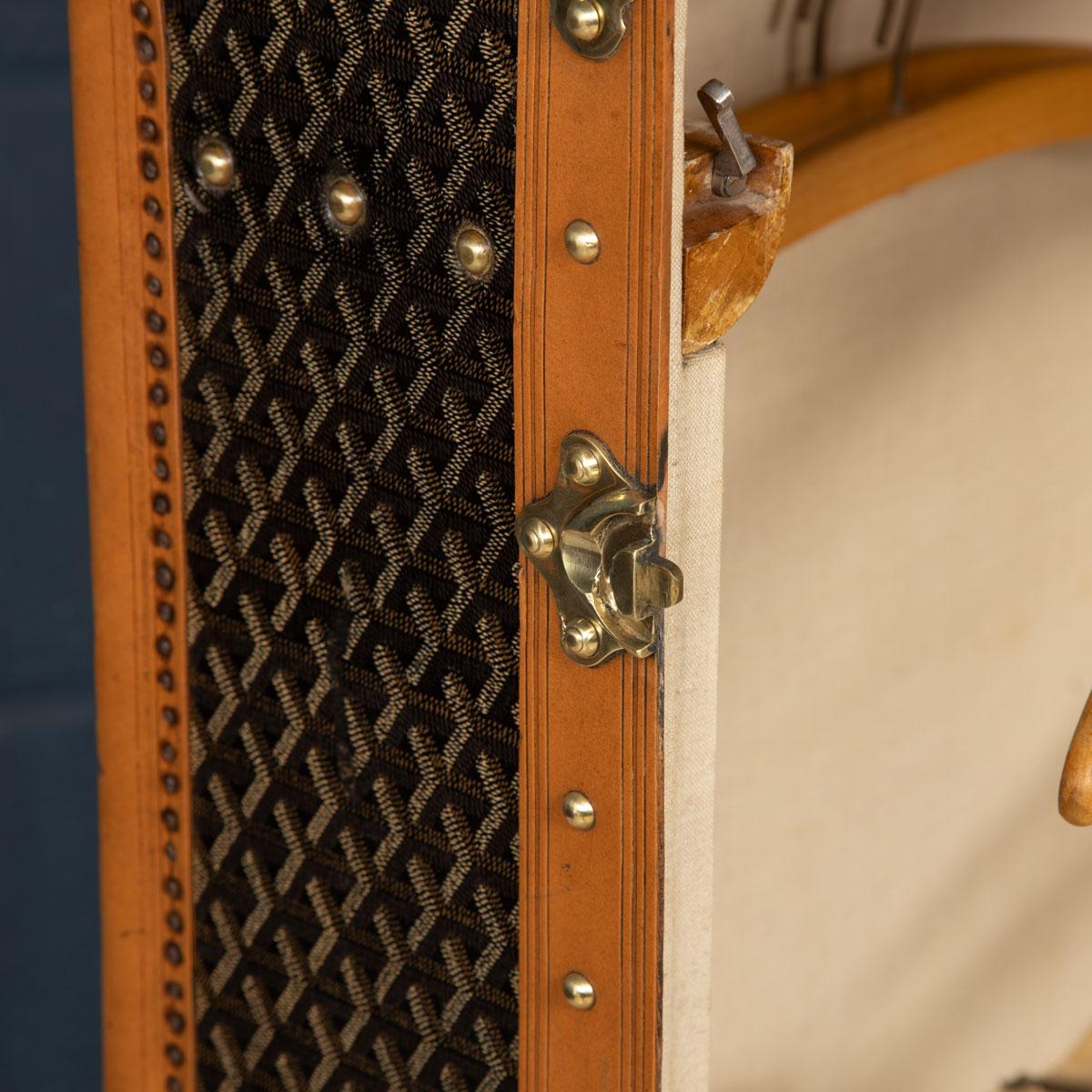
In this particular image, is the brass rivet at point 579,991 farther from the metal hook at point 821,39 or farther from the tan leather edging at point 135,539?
the metal hook at point 821,39

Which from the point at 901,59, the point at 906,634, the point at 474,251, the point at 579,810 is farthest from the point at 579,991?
the point at 906,634

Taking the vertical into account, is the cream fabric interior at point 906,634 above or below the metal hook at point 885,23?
below

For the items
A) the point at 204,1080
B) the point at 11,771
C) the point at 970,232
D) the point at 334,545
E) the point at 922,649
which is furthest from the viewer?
the point at 922,649

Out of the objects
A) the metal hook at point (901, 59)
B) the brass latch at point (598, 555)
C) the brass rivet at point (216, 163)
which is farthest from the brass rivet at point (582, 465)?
the metal hook at point (901, 59)

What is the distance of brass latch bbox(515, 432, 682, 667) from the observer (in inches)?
28.4

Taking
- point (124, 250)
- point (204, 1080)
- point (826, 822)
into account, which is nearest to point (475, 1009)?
point (204, 1080)

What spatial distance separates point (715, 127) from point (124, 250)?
0.33m

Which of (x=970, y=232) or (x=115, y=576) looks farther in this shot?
(x=970, y=232)

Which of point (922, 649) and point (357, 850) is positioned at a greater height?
point (357, 850)

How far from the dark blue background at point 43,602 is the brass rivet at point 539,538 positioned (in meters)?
0.59

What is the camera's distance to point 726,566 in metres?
1.40

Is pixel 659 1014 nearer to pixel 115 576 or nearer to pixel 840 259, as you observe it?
pixel 115 576

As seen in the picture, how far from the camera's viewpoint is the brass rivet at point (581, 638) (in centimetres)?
75

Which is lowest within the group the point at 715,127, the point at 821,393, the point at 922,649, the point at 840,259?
the point at 922,649
